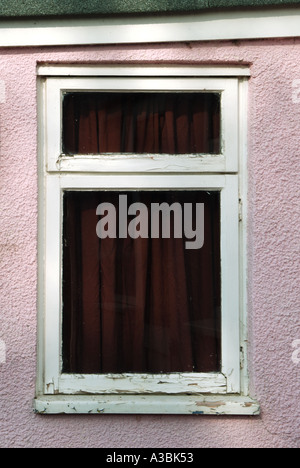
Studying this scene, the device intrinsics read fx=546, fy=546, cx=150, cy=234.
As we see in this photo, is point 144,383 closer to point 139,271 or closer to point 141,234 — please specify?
point 139,271

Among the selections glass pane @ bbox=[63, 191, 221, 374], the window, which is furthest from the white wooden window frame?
glass pane @ bbox=[63, 191, 221, 374]

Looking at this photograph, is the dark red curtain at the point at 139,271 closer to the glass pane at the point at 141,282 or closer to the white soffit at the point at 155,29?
the glass pane at the point at 141,282

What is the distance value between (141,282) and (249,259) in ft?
1.77

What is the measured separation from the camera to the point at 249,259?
2.63m

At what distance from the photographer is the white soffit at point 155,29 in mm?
2586

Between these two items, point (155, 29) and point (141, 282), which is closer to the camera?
point (155, 29)

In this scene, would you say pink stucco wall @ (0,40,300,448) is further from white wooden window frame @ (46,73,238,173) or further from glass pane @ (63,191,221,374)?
glass pane @ (63,191,221,374)

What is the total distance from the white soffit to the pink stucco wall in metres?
0.04

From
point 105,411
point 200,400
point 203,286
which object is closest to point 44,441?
point 105,411

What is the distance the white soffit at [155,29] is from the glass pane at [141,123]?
26 cm

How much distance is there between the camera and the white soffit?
8.48 feet

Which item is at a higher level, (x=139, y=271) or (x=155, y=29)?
(x=155, y=29)

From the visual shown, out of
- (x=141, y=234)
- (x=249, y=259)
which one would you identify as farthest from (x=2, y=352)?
(x=249, y=259)

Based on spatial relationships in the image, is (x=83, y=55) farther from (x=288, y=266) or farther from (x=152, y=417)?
(x=152, y=417)
